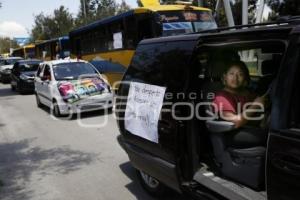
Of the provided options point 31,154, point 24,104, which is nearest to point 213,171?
point 31,154

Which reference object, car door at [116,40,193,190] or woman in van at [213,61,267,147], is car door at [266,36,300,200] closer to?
woman in van at [213,61,267,147]

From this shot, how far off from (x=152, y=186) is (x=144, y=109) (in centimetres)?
105

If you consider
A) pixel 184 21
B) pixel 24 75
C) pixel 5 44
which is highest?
pixel 184 21

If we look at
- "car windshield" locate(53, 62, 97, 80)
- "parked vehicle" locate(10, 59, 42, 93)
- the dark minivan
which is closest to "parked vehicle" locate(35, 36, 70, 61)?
"parked vehicle" locate(10, 59, 42, 93)

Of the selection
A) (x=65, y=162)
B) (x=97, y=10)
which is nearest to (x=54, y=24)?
(x=97, y=10)

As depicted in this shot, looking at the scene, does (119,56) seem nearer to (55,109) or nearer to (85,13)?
(55,109)

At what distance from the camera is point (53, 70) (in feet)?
41.1

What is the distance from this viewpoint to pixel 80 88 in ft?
38.1

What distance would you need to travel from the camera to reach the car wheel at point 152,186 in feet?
16.3

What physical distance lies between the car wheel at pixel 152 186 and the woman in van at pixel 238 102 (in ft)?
4.51

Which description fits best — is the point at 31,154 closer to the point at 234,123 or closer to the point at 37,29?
the point at 234,123

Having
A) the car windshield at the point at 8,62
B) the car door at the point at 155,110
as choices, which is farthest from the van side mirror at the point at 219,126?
the car windshield at the point at 8,62

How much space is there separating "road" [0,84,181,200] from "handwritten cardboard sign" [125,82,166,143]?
3.14ft

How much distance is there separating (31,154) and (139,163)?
12.0ft
